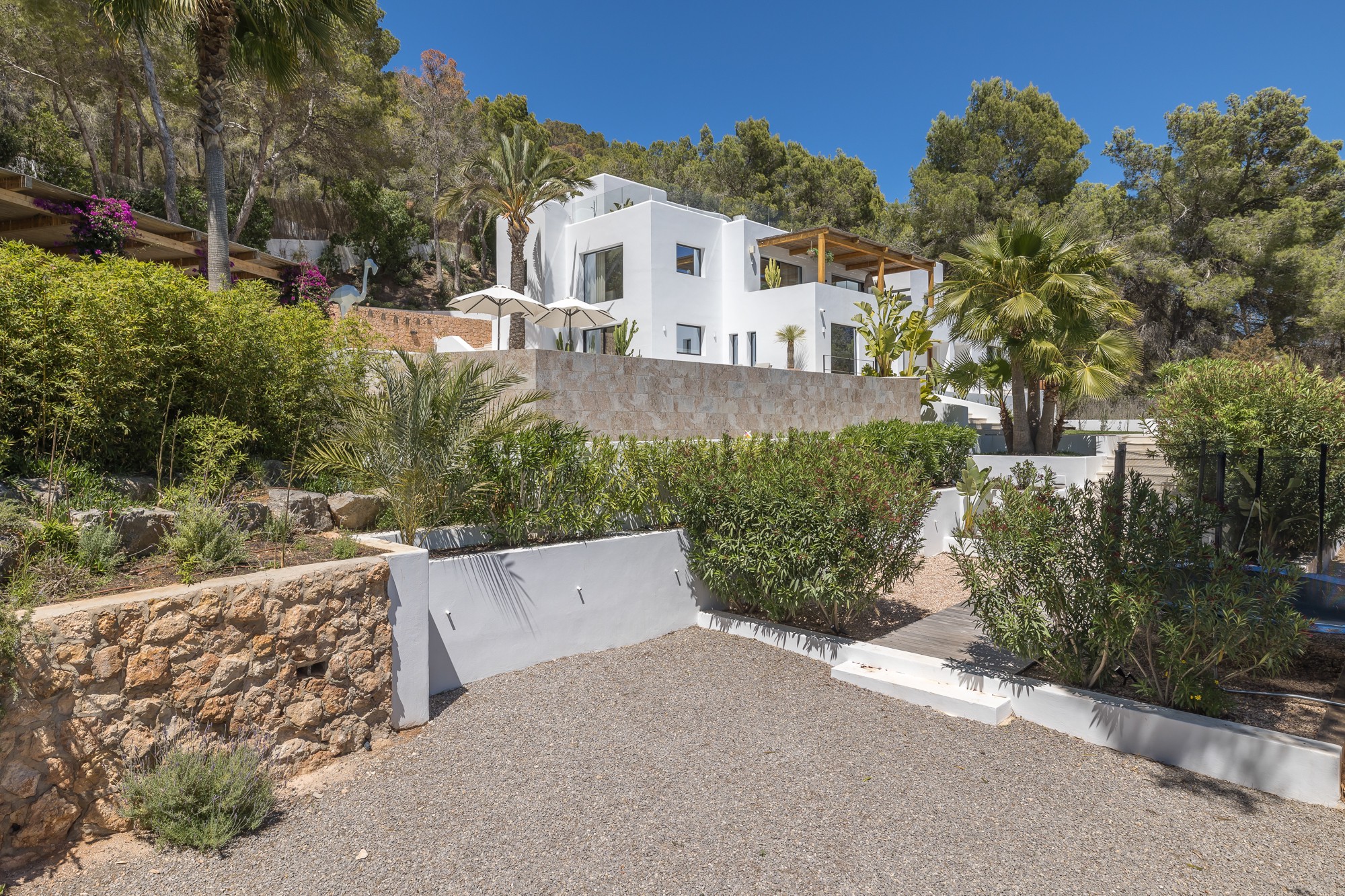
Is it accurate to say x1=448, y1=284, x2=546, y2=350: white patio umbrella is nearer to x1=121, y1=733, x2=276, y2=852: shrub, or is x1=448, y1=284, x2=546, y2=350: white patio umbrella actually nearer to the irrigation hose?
Answer: x1=121, y1=733, x2=276, y2=852: shrub

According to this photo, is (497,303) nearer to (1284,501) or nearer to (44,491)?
(44,491)

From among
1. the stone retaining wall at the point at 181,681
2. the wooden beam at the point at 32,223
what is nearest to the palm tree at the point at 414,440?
the stone retaining wall at the point at 181,681

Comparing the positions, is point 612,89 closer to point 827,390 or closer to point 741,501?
point 827,390

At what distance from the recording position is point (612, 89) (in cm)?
3984

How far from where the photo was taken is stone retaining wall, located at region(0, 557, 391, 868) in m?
3.45

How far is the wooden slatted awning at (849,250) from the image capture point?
72.6 ft

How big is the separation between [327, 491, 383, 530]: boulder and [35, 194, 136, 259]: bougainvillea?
757 centimetres

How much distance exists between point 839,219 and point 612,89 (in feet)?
53.7

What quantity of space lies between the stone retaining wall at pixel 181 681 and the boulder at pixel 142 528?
3.13 feet

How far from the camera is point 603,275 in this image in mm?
22594

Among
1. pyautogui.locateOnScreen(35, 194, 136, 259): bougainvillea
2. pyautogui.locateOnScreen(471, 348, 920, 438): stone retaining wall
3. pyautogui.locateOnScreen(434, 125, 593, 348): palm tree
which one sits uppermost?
pyautogui.locateOnScreen(434, 125, 593, 348): palm tree

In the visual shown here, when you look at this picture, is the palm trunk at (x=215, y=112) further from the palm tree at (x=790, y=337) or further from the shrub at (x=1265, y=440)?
the palm tree at (x=790, y=337)

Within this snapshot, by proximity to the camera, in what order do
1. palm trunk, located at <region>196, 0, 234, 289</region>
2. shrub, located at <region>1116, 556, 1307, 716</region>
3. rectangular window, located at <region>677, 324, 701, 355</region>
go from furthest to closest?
1. rectangular window, located at <region>677, 324, 701, 355</region>
2. palm trunk, located at <region>196, 0, 234, 289</region>
3. shrub, located at <region>1116, 556, 1307, 716</region>

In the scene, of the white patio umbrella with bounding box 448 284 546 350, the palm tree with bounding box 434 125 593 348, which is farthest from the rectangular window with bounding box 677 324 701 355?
the white patio umbrella with bounding box 448 284 546 350
